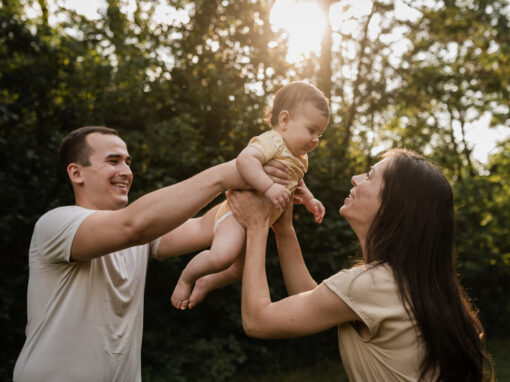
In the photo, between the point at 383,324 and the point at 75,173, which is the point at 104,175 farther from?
the point at 383,324

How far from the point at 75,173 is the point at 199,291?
1.03 meters

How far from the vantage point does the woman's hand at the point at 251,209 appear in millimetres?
2453

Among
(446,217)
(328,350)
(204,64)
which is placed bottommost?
(328,350)

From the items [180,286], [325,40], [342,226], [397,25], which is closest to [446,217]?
[180,286]

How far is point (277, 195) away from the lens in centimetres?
236

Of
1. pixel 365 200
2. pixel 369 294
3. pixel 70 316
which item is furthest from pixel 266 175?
pixel 70 316

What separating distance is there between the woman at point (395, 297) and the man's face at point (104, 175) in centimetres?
94

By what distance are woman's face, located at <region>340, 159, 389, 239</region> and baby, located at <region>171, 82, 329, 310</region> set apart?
36 cm

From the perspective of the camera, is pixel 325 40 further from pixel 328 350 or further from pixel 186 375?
pixel 186 375

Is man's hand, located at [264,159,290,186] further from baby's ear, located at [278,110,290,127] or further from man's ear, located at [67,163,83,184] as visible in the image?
man's ear, located at [67,163,83,184]

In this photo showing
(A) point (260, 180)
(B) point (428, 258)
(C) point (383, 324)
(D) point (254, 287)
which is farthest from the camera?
(A) point (260, 180)

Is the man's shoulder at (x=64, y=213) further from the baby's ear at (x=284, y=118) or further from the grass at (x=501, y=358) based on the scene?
the grass at (x=501, y=358)

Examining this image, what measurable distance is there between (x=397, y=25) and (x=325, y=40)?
4.18 meters

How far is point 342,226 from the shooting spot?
7.44 m
